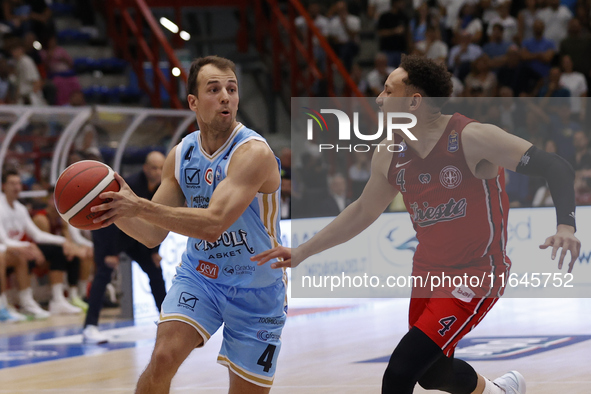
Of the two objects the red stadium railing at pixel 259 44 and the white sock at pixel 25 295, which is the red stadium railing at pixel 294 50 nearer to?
the red stadium railing at pixel 259 44

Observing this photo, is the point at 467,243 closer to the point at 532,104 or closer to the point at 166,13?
the point at 532,104

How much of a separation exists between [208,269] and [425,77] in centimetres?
158

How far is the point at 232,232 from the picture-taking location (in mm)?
4469

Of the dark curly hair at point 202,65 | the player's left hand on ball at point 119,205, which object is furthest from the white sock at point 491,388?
the player's left hand on ball at point 119,205

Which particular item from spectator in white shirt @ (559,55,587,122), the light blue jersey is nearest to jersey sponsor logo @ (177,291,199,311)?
the light blue jersey

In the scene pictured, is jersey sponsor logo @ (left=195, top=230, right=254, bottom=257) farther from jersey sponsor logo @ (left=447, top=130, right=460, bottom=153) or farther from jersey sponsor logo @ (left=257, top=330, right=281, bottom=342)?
jersey sponsor logo @ (left=447, top=130, right=460, bottom=153)

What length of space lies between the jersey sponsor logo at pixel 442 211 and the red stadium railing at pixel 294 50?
10.6 metres

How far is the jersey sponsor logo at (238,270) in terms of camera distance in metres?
4.46

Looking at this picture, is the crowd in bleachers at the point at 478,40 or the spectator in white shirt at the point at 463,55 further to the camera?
the spectator in white shirt at the point at 463,55

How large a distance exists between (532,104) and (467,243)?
6373 millimetres

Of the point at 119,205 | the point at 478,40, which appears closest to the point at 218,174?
the point at 119,205

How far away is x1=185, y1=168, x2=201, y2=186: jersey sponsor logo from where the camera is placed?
4.50m

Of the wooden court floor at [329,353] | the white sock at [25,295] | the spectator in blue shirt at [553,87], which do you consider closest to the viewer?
the wooden court floor at [329,353]

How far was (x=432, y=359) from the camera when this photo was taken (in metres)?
4.32
